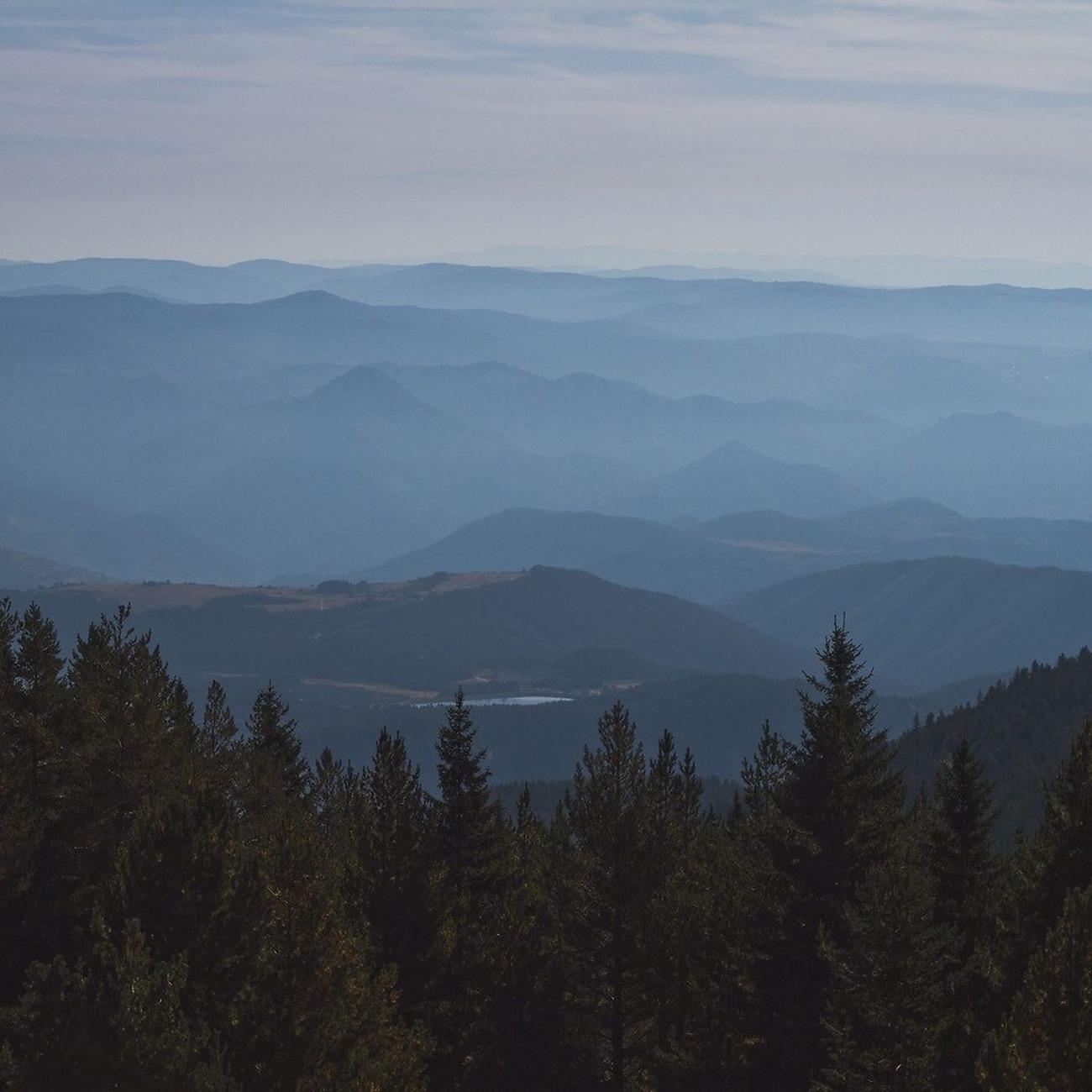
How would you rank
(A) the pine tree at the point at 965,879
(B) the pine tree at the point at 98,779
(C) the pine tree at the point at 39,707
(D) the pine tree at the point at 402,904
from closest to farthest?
(A) the pine tree at the point at 965,879
(B) the pine tree at the point at 98,779
(C) the pine tree at the point at 39,707
(D) the pine tree at the point at 402,904

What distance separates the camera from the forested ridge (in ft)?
78.2

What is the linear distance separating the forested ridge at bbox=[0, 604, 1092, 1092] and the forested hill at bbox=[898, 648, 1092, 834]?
10660 cm

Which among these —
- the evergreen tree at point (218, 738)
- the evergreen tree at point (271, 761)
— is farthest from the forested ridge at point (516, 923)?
the evergreen tree at point (271, 761)

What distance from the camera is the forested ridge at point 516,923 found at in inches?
939

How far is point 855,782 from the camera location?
29344 mm

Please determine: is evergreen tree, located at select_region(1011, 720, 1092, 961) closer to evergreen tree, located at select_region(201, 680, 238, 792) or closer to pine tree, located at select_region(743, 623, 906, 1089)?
pine tree, located at select_region(743, 623, 906, 1089)

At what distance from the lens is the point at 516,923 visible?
3741cm

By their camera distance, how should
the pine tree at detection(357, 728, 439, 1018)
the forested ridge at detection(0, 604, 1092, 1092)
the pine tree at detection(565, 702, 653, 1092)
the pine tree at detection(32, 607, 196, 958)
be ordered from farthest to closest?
the pine tree at detection(357, 728, 439, 1018), the pine tree at detection(565, 702, 653, 1092), the pine tree at detection(32, 607, 196, 958), the forested ridge at detection(0, 604, 1092, 1092)

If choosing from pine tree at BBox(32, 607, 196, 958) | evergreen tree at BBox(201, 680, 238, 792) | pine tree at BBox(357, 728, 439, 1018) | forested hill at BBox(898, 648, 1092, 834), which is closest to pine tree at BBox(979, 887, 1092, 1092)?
pine tree at BBox(32, 607, 196, 958)

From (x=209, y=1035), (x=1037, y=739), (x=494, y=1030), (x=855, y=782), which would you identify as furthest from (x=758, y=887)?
(x=1037, y=739)

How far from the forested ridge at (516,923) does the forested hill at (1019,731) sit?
350 feet

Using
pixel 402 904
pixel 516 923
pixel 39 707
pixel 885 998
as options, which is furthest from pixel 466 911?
pixel 885 998

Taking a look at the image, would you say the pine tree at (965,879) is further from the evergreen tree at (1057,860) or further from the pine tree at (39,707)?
the pine tree at (39,707)

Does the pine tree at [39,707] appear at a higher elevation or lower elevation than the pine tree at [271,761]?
higher
